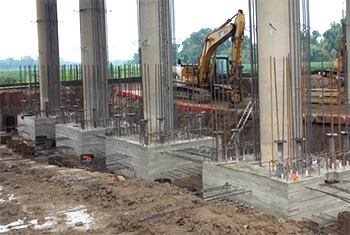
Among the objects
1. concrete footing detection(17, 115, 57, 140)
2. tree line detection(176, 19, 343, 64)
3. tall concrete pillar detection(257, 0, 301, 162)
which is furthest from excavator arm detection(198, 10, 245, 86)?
tree line detection(176, 19, 343, 64)

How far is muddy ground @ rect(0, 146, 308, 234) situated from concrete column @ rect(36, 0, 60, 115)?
36.4ft

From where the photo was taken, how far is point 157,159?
49.4 feet

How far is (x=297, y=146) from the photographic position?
11219 mm

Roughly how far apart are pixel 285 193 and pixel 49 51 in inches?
722

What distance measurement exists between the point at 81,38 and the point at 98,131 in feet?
13.8

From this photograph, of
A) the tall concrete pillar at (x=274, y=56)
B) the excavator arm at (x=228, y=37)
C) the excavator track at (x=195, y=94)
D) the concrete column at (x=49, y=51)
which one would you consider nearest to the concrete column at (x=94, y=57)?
the concrete column at (x=49, y=51)

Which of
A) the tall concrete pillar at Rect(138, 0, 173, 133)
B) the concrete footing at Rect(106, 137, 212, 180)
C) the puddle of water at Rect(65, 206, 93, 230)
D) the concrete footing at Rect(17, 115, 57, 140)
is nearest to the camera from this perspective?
the puddle of water at Rect(65, 206, 93, 230)

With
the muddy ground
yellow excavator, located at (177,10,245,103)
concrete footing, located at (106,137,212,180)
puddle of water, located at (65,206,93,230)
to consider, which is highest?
A: yellow excavator, located at (177,10,245,103)

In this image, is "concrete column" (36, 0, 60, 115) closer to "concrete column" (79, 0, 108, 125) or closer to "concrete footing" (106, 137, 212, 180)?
"concrete column" (79, 0, 108, 125)

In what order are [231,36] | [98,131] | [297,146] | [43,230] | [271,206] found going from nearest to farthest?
[43,230] → [271,206] → [297,146] → [98,131] → [231,36]

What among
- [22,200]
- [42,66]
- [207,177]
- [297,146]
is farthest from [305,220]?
[42,66]

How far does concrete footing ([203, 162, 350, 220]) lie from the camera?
33.4 feet

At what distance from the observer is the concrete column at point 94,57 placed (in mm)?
20125

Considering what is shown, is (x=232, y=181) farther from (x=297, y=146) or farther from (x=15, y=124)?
(x=15, y=124)
